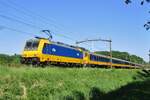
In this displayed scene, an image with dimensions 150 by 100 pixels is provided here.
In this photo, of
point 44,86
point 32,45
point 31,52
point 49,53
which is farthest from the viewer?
point 32,45

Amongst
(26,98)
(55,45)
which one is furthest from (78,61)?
(26,98)

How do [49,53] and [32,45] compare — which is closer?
[49,53]

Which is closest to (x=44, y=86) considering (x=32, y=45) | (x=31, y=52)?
(x=31, y=52)

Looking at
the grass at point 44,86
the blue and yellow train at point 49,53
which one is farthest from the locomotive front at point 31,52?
the grass at point 44,86

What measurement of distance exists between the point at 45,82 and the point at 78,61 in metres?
25.2

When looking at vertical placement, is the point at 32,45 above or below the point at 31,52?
above

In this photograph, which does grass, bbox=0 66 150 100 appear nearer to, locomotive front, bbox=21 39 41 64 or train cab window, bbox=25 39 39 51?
locomotive front, bbox=21 39 41 64

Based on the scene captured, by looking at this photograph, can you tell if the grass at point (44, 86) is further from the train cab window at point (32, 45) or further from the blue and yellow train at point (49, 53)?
the train cab window at point (32, 45)

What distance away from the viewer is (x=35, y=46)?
38.9 m

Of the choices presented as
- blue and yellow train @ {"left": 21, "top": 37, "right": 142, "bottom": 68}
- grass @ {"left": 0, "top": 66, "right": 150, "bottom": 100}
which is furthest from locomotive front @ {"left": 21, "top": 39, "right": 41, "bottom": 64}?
grass @ {"left": 0, "top": 66, "right": 150, "bottom": 100}

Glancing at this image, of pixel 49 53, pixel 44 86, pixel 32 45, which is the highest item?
pixel 32 45

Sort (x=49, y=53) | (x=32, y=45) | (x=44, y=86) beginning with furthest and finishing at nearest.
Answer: (x=32, y=45)
(x=49, y=53)
(x=44, y=86)

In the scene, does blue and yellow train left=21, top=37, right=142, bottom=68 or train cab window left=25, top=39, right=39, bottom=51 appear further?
train cab window left=25, top=39, right=39, bottom=51

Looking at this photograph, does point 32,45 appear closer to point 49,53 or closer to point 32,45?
point 32,45
